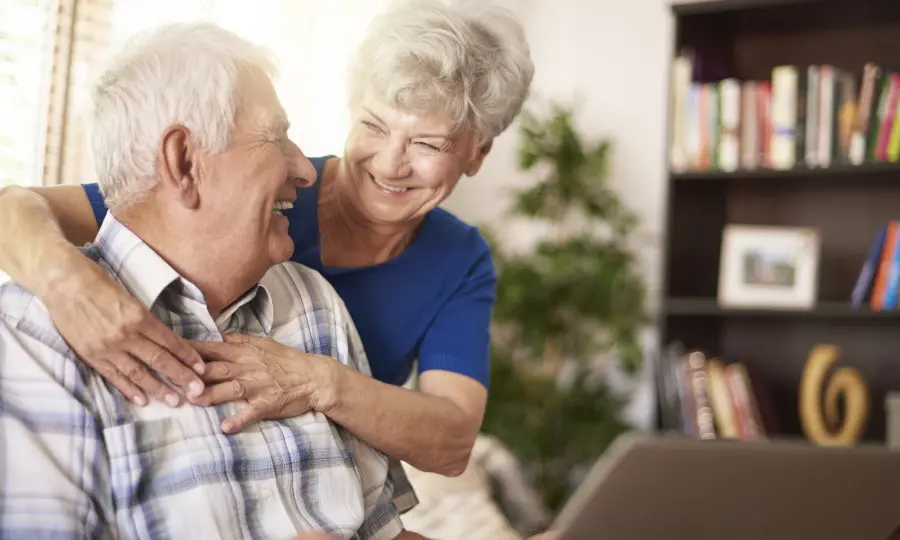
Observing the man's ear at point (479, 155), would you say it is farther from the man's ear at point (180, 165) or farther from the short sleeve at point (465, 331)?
the man's ear at point (180, 165)

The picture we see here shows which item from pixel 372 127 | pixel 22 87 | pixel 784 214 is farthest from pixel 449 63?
pixel 784 214

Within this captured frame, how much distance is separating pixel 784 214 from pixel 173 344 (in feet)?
9.71

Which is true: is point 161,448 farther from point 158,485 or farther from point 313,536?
point 313,536

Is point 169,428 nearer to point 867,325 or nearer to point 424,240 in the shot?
point 424,240

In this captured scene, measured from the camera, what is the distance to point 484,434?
3977 millimetres

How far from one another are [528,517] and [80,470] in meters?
2.37

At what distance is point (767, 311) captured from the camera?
338cm

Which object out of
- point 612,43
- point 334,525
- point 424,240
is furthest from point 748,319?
point 334,525

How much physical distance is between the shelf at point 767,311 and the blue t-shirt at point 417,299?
1.82m

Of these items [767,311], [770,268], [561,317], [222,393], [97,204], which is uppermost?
[97,204]

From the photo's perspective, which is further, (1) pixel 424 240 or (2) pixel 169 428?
(1) pixel 424 240

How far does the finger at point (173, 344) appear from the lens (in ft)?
3.78

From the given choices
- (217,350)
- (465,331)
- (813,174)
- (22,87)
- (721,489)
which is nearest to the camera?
(721,489)

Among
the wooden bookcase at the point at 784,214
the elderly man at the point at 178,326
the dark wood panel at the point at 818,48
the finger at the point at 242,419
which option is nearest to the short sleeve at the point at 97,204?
the elderly man at the point at 178,326
